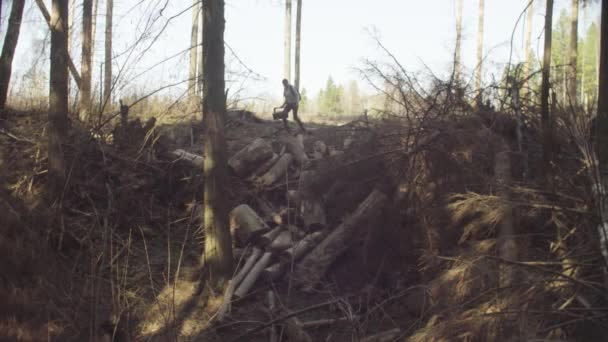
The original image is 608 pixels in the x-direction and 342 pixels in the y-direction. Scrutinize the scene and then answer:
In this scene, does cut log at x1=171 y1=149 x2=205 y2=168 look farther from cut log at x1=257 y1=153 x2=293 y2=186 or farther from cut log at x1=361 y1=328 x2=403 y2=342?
cut log at x1=361 y1=328 x2=403 y2=342

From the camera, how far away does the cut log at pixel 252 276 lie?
7.70 meters

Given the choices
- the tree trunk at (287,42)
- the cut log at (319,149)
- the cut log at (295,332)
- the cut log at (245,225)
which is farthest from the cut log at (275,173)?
the tree trunk at (287,42)

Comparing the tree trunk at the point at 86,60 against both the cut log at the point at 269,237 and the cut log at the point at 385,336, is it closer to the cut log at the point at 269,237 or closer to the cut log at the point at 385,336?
the cut log at the point at 269,237

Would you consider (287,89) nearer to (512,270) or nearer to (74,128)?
(74,128)

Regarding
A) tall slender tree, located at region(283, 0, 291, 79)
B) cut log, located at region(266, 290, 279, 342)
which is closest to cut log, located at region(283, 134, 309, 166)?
cut log, located at region(266, 290, 279, 342)

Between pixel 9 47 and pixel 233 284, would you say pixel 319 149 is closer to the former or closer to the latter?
pixel 233 284

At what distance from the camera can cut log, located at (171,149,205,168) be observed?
10352mm

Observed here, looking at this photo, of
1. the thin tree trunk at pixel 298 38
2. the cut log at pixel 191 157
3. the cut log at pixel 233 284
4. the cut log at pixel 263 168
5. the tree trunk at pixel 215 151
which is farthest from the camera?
the thin tree trunk at pixel 298 38

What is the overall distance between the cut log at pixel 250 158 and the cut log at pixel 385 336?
507 cm

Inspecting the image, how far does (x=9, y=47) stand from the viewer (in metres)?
11.0

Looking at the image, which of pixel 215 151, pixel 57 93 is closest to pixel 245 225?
pixel 215 151

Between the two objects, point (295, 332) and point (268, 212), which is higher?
point (268, 212)

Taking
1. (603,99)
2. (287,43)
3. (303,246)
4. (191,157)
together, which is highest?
(287,43)

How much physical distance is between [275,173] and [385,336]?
4.95m
